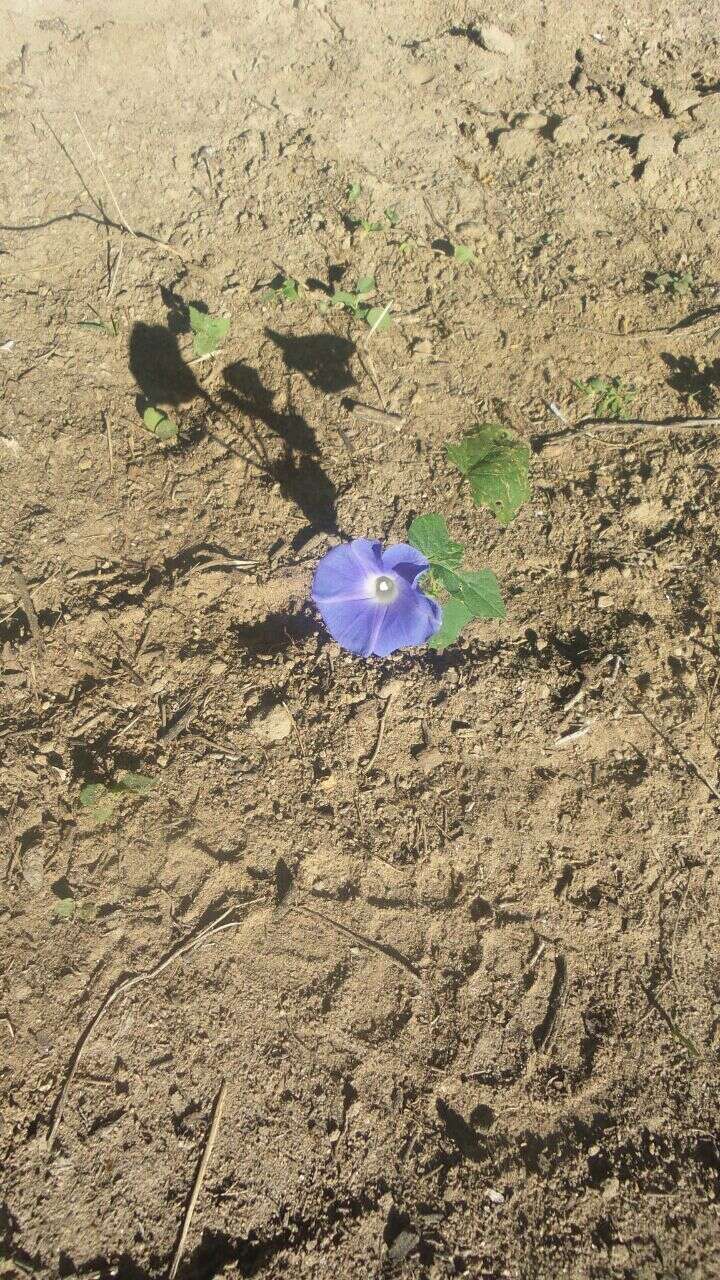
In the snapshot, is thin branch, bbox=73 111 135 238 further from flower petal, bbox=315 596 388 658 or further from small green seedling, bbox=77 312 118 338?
flower petal, bbox=315 596 388 658

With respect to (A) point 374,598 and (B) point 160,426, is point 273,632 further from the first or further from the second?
(B) point 160,426

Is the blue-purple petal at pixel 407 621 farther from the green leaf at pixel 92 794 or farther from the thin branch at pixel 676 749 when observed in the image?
the green leaf at pixel 92 794

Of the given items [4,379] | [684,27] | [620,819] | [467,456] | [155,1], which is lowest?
[620,819]

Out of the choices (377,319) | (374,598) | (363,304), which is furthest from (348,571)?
(363,304)

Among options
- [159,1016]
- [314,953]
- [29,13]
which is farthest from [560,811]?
[29,13]

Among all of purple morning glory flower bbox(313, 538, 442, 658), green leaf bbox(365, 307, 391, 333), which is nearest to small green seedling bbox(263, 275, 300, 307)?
green leaf bbox(365, 307, 391, 333)

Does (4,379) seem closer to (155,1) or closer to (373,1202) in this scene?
(155,1)
